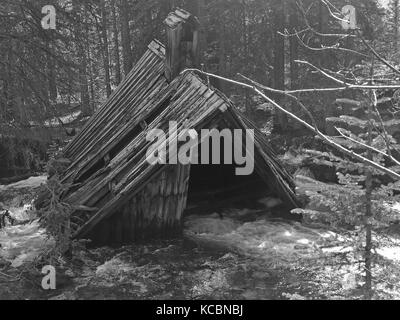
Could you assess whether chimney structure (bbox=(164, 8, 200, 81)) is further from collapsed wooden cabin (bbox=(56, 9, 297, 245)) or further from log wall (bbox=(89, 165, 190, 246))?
log wall (bbox=(89, 165, 190, 246))

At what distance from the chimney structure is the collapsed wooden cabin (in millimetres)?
22

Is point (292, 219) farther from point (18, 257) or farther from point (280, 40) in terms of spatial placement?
point (280, 40)

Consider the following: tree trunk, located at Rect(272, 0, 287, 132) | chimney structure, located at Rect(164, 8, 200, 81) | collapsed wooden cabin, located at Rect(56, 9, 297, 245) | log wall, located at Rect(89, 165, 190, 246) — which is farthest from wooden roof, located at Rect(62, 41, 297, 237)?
tree trunk, located at Rect(272, 0, 287, 132)

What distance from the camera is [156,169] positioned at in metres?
7.85

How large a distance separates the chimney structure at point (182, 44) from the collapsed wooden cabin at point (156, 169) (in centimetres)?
2

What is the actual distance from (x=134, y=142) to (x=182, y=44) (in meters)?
2.78

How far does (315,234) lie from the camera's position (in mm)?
8703

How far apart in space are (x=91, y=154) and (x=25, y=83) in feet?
7.31

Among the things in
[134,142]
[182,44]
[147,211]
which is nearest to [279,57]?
[182,44]

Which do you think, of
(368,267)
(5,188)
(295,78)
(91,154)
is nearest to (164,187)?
(91,154)

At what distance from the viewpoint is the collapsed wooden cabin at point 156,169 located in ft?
26.3

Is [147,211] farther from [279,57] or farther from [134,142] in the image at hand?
[279,57]

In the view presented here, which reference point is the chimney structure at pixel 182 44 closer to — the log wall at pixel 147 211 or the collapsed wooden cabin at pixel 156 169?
the collapsed wooden cabin at pixel 156 169

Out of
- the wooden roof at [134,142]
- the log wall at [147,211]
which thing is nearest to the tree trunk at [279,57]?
the wooden roof at [134,142]
